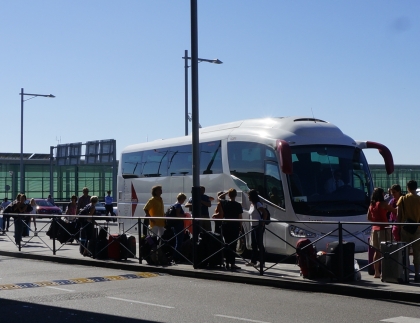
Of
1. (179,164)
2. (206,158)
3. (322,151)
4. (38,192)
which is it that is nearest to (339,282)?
(322,151)

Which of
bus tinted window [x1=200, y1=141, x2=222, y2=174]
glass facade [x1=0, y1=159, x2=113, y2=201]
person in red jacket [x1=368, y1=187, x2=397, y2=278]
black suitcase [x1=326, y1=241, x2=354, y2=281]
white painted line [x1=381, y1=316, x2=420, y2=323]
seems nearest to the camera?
white painted line [x1=381, y1=316, x2=420, y2=323]

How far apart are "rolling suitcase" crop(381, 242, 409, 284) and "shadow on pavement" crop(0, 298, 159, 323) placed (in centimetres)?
519

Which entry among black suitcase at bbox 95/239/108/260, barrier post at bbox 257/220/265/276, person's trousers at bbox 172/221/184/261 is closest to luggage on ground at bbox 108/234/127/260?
black suitcase at bbox 95/239/108/260

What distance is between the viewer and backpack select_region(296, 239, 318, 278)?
45.6 ft

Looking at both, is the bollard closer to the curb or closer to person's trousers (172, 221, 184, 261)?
the curb

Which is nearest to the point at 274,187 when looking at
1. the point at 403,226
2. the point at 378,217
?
the point at 378,217

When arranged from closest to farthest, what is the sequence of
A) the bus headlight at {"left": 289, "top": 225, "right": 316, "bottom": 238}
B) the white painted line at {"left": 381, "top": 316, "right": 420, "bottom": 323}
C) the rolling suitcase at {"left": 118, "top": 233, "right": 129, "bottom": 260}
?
the white painted line at {"left": 381, "top": 316, "right": 420, "bottom": 323}
the bus headlight at {"left": 289, "top": 225, "right": 316, "bottom": 238}
the rolling suitcase at {"left": 118, "top": 233, "right": 129, "bottom": 260}

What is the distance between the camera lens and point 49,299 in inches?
480

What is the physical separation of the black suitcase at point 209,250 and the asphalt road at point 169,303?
0.98 metres

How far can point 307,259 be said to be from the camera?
14.0 metres

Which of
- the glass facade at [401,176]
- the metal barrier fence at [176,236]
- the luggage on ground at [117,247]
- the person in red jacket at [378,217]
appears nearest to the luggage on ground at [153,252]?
the metal barrier fence at [176,236]

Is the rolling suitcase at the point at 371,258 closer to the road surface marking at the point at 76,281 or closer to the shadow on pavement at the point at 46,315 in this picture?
the road surface marking at the point at 76,281

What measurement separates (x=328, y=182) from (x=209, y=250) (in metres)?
4.37

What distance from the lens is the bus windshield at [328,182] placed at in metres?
18.8
